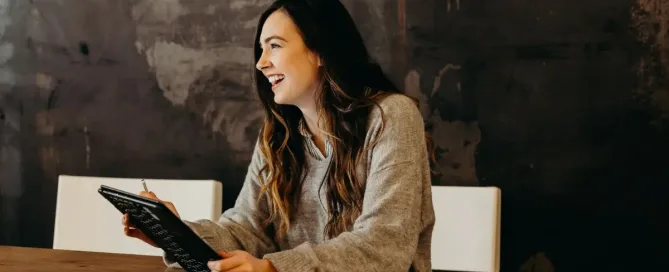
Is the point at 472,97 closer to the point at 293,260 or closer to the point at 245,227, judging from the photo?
the point at 245,227

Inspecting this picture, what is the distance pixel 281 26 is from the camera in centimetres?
155

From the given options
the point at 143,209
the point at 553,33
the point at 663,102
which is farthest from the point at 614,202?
the point at 143,209

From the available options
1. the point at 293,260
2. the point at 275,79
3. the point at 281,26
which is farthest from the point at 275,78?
the point at 293,260

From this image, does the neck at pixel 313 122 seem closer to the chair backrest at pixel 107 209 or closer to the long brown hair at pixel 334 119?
the long brown hair at pixel 334 119

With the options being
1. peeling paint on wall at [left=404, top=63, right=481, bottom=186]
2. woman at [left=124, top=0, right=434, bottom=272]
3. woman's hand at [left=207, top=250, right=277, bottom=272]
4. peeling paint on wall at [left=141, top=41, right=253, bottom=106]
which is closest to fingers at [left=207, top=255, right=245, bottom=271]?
woman's hand at [left=207, top=250, right=277, bottom=272]

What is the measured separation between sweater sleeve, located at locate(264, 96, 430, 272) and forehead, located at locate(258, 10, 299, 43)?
0.25 meters

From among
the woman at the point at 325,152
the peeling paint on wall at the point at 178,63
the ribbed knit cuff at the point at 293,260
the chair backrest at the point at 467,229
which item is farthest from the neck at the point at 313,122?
the peeling paint on wall at the point at 178,63

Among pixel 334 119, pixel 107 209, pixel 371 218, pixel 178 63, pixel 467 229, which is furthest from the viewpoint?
pixel 178 63

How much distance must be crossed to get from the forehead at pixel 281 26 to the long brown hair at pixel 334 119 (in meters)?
0.01

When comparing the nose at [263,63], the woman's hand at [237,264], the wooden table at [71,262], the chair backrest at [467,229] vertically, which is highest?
the nose at [263,63]

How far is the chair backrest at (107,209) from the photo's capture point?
2.37m

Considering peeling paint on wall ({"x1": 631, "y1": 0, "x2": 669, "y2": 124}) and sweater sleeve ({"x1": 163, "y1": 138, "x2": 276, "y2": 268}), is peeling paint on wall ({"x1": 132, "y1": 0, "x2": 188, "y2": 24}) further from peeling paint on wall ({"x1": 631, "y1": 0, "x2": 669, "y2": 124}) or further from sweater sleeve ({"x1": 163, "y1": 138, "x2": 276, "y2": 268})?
peeling paint on wall ({"x1": 631, "y1": 0, "x2": 669, "y2": 124})

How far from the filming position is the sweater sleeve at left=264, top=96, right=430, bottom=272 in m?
1.24

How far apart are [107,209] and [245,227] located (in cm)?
105
